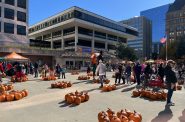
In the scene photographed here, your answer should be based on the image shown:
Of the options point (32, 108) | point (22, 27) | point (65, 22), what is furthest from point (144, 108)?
point (65, 22)

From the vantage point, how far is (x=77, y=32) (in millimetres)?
69438

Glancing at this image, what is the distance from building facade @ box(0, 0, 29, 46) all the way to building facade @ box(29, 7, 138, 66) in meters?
10.5

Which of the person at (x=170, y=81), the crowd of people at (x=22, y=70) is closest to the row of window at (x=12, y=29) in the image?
the crowd of people at (x=22, y=70)

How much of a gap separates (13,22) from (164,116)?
50.0 meters

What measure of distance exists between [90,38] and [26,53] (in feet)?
85.1

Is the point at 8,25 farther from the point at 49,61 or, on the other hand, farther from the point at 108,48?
the point at 108,48

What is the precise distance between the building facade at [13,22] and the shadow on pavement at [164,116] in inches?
1763

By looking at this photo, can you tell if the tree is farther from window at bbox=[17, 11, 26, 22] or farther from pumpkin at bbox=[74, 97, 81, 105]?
pumpkin at bbox=[74, 97, 81, 105]

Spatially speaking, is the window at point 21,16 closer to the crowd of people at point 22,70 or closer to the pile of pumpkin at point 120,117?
the crowd of people at point 22,70

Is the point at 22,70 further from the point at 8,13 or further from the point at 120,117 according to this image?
the point at 8,13

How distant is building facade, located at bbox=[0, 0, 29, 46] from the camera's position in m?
51.2

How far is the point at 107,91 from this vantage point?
1422 cm

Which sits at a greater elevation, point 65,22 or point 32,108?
point 65,22

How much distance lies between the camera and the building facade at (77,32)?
68.6 m
